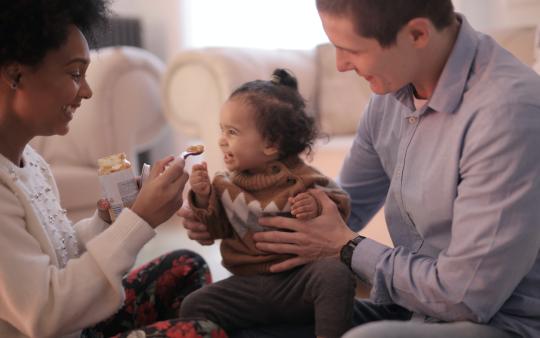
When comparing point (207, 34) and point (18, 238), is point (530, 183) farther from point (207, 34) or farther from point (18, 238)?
point (207, 34)

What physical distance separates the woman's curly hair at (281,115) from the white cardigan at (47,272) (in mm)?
378

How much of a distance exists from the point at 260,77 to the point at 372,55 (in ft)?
4.84

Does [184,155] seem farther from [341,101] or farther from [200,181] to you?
[341,101]

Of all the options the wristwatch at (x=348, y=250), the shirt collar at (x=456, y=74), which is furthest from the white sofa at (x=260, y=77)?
the shirt collar at (x=456, y=74)

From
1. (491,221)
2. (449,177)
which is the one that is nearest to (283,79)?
(449,177)

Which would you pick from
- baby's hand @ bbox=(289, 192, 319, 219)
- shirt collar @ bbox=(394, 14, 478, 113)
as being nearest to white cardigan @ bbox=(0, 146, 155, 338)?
baby's hand @ bbox=(289, 192, 319, 219)

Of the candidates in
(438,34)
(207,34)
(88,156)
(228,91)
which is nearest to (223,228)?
(438,34)

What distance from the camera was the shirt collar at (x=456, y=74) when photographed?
107 centimetres

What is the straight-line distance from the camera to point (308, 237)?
4.20 feet

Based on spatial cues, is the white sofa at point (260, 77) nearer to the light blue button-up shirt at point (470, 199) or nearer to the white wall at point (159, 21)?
the light blue button-up shirt at point (470, 199)

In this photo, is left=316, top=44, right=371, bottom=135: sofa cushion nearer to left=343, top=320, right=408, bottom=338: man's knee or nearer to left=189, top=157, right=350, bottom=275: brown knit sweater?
left=189, top=157, right=350, bottom=275: brown knit sweater

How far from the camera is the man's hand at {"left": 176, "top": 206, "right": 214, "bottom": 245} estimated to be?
1.36 m

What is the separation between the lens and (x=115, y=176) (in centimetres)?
123

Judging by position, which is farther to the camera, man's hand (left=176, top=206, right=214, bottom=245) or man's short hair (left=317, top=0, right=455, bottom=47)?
man's hand (left=176, top=206, right=214, bottom=245)
